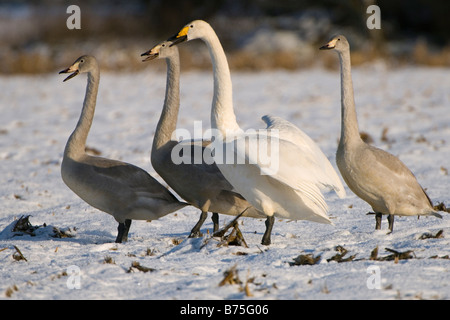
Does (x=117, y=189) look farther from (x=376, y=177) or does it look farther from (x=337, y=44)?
(x=337, y=44)

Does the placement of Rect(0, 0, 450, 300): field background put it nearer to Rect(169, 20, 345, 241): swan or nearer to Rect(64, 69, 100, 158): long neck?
Rect(169, 20, 345, 241): swan

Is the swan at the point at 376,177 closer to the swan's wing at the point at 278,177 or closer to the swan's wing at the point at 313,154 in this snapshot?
the swan's wing at the point at 313,154

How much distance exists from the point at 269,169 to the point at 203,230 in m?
1.59

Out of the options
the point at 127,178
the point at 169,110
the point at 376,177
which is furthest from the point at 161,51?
the point at 376,177

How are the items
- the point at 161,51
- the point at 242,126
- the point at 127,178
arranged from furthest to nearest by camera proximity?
the point at 242,126 → the point at 161,51 → the point at 127,178

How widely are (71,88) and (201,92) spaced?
3178 mm

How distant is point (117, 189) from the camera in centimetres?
550

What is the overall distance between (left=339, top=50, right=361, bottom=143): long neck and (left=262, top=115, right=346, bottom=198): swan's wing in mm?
275

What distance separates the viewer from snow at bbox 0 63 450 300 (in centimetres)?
402

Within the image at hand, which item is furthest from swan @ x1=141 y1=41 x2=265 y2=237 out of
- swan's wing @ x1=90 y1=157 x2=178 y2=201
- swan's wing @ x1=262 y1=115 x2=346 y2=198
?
swan's wing @ x1=262 y1=115 x2=346 y2=198

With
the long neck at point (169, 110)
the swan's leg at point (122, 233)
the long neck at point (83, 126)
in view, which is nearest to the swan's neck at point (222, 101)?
the long neck at point (169, 110)

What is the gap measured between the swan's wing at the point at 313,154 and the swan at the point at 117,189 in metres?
1.08

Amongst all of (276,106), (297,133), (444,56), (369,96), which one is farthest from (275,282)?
(444,56)

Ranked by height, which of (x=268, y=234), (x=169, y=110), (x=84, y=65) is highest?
(x=84, y=65)
